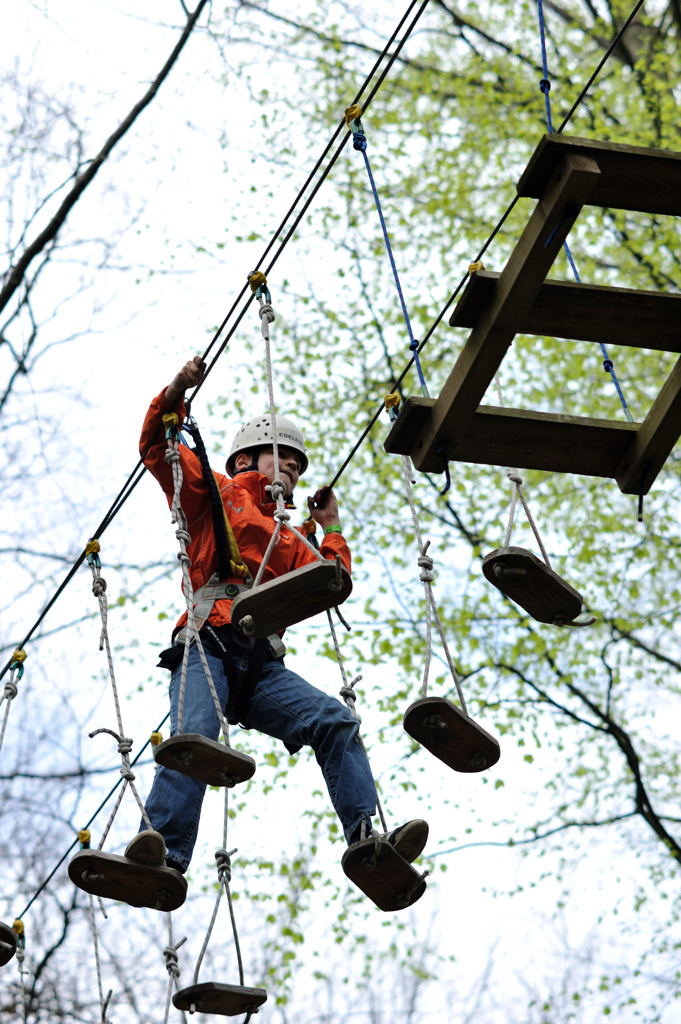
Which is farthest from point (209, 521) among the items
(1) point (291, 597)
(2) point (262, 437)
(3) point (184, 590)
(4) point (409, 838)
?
(4) point (409, 838)

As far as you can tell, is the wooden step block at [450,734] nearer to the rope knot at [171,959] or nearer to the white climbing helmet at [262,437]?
the rope knot at [171,959]

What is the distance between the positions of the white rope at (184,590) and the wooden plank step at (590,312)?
101 cm

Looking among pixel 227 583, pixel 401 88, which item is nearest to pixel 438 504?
pixel 401 88

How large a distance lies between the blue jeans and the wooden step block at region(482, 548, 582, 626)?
2.24 ft

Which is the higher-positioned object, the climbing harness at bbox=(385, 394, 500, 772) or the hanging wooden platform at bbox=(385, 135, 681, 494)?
the hanging wooden platform at bbox=(385, 135, 681, 494)

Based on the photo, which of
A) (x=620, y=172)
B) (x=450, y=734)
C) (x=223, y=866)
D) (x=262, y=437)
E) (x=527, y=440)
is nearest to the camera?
(x=620, y=172)

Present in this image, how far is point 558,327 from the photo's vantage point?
3.46 m

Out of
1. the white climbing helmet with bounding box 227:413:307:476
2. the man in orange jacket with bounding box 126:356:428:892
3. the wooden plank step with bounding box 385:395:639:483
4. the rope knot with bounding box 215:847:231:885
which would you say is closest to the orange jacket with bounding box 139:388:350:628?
the man in orange jacket with bounding box 126:356:428:892

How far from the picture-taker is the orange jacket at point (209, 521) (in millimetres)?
4094

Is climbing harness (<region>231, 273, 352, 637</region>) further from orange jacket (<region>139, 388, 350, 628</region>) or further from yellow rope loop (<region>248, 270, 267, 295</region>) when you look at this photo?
yellow rope loop (<region>248, 270, 267, 295</region>)

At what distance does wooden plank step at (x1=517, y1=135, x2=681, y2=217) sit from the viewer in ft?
10.5

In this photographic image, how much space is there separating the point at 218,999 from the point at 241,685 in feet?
3.01

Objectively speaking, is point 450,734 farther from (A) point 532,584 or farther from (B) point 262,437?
(B) point 262,437

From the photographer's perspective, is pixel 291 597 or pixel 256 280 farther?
pixel 256 280
